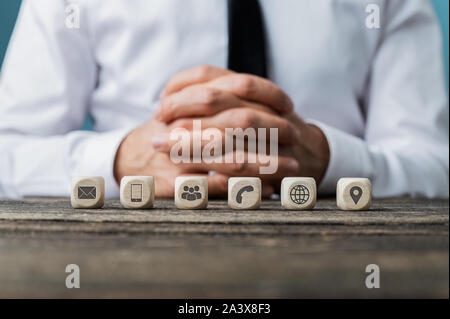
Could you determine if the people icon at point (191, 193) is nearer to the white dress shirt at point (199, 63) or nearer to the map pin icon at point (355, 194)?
the map pin icon at point (355, 194)

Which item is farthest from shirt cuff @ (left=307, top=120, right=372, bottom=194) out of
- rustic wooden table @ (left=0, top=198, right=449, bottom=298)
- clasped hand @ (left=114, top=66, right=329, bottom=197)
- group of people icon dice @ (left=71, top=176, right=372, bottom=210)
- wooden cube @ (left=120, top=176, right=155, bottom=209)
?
rustic wooden table @ (left=0, top=198, right=449, bottom=298)

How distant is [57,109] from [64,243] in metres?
1.04

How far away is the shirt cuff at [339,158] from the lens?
1.07 m

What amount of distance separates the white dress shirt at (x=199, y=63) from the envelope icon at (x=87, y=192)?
68cm

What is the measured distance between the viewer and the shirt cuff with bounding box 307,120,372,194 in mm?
1071

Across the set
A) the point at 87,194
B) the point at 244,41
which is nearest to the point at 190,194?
the point at 87,194

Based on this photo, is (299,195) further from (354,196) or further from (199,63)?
(199,63)

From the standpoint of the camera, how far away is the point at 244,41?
119 cm

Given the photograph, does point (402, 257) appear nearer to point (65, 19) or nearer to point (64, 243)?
point (64, 243)

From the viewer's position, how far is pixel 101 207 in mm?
655

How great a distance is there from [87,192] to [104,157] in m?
0.45

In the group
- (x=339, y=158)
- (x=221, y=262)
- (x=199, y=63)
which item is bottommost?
(x=221, y=262)

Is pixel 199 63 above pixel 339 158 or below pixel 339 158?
above

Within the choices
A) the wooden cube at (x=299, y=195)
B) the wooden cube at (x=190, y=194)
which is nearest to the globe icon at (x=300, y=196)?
the wooden cube at (x=299, y=195)
